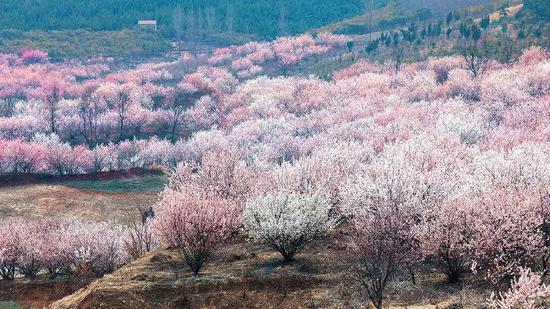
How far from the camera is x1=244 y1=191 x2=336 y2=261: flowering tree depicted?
2539 centimetres

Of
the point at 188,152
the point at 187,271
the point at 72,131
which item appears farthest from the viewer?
the point at 72,131

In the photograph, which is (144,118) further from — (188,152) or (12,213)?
(12,213)

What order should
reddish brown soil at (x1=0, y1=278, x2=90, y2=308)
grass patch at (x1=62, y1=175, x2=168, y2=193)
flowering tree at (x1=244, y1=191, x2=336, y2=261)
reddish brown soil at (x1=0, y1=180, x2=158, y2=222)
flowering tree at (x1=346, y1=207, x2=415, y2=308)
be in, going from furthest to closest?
grass patch at (x1=62, y1=175, x2=168, y2=193) → reddish brown soil at (x1=0, y1=180, x2=158, y2=222) → reddish brown soil at (x1=0, y1=278, x2=90, y2=308) → flowering tree at (x1=244, y1=191, x2=336, y2=261) → flowering tree at (x1=346, y1=207, x2=415, y2=308)

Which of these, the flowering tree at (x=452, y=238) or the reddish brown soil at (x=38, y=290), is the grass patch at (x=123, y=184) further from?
the flowering tree at (x=452, y=238)

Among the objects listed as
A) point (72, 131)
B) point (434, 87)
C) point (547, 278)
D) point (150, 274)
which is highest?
point (547, 278)

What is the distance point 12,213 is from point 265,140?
52.5 m

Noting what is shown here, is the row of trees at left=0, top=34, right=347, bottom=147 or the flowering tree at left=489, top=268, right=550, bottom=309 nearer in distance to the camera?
the flowering tree at left=489, top=268, right=550, bottom=309

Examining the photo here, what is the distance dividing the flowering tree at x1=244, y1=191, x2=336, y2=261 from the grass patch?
5170 centimetres

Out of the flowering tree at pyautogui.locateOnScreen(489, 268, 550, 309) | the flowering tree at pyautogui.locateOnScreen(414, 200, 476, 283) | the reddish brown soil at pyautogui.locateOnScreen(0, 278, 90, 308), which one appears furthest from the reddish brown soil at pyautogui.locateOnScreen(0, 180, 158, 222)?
the flowering tree at pyautogui.locateOnScreen(489, 268, 550, 309)

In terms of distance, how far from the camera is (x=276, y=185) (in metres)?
33.8

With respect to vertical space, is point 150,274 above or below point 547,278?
below

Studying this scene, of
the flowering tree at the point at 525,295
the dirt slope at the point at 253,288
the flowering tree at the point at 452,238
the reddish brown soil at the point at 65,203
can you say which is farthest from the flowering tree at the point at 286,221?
the reddish brown soil at the point at 65,203

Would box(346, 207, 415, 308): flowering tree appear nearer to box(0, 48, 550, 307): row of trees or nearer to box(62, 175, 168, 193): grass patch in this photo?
box(0, 48, 550, 307): row of trees

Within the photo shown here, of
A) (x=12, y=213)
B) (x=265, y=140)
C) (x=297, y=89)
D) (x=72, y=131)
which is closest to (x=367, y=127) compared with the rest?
(x=265, y=140)
